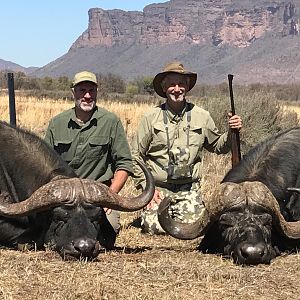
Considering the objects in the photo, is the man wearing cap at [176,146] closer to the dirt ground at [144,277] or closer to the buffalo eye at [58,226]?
the dirt ground at [144,277]

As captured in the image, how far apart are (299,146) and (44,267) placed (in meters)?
3.10

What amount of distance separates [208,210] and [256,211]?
0.47 metres

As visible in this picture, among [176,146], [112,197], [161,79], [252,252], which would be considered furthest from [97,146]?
[252,252]

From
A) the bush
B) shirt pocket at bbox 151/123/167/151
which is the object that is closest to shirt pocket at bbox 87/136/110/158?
shirt pocket at bbox 151/123/167/151

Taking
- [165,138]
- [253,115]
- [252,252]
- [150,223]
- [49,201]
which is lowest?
[150,223]

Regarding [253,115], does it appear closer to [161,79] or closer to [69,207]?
[161,79]

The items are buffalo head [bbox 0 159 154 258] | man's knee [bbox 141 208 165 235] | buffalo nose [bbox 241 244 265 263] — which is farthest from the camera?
man's knee [bbox 141 208 165 235]

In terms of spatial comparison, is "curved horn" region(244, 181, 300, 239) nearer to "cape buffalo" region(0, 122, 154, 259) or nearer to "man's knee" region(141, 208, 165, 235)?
"cape buffalo" region(0, 122, 154, 259)

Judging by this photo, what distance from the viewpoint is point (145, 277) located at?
5305 mm

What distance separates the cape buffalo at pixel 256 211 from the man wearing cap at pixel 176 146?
1.30 metres

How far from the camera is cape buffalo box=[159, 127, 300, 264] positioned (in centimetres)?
568

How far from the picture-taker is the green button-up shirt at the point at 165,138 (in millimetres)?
8117

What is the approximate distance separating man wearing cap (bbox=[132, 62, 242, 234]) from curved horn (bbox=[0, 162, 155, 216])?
2.03 metres

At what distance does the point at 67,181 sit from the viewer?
598cm
